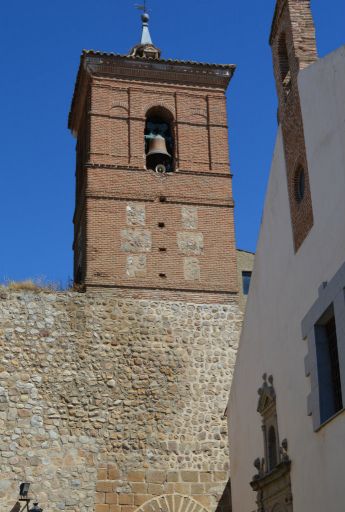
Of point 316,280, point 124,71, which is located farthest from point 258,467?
point 124,71

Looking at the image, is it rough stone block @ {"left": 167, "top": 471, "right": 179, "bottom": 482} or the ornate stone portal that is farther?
rough stone block @ {"left": 167, "top": 471, "right": 179, "bottom": 482}

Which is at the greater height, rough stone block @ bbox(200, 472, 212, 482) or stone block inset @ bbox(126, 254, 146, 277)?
stone block inset @ bbox(126, 254, 146, 277)

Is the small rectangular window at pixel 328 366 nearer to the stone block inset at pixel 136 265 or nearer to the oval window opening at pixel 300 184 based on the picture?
the oval window opening at pixel 300 184

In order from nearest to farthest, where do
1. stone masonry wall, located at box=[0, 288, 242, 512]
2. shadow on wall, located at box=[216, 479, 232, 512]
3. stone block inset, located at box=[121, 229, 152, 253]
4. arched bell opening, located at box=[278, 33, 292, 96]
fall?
arched bell opening, located at box=[278, 33, 292, 96] → stone masonry wall, located at box=[0, 288, 242, 512] → shadow on wall, located at box=[216, 479, 232, 512] → stone block inset, located at box=[121, 229, 152, 253]

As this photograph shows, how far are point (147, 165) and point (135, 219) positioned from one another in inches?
66.5

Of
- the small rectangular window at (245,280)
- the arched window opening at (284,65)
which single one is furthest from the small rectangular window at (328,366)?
the small rectangular window at (245,280)

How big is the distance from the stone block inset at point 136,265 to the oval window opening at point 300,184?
5911 millimetres

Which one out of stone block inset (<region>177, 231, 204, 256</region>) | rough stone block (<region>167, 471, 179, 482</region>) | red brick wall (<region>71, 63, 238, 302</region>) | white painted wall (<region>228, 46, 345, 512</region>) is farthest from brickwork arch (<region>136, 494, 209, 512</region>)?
stone block inset (<region>177, 231, 204, 256</region>)

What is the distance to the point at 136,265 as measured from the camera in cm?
1595

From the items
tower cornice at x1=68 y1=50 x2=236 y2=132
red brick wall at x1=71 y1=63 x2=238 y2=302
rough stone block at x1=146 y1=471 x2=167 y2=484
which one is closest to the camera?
rough stone block at x1=146 y1=471 x2=167 y2=484

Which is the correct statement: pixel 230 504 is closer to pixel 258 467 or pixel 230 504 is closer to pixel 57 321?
pixel 258 467

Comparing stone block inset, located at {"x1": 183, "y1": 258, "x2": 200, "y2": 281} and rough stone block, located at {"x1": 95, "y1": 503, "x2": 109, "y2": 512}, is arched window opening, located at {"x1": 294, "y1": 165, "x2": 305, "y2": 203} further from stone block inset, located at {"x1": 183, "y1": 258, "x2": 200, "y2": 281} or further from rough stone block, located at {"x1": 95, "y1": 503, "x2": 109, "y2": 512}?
rough stone block, located at {"x1": 95, "y1": 503, "x2": 109, "y2": 512}

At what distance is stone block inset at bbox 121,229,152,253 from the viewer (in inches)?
634

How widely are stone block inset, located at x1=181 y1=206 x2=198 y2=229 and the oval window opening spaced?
6.14 m
